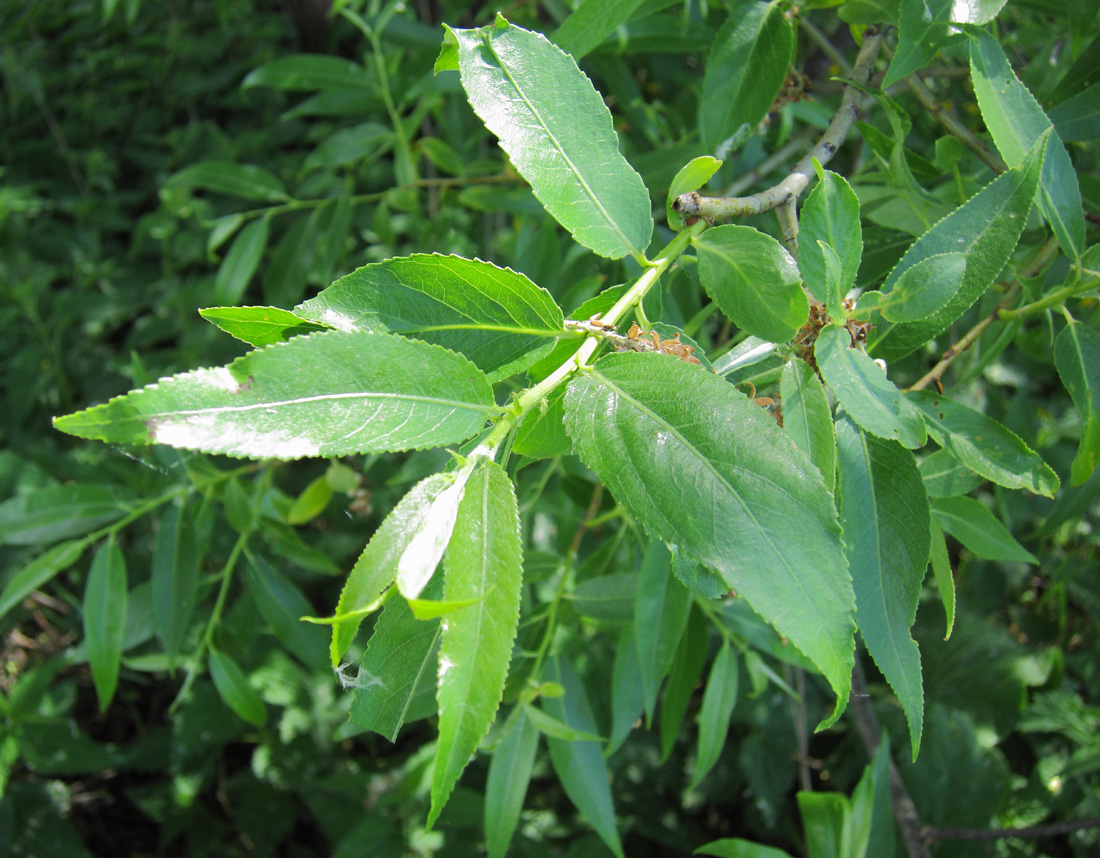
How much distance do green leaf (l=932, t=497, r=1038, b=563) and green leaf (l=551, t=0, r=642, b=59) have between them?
563 millimetres

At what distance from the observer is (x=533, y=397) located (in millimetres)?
493

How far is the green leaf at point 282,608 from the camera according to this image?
1.16 m

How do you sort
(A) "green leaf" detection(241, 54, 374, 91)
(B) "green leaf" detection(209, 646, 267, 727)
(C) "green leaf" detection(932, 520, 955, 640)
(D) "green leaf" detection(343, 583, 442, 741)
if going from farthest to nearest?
(A) "green leaf" detection(241, 54, 374, 91) → (B) "green leaf" detection(209, 646, 267, 727) → (C) "green leaf" detection(932, 520, 955, 640) → (D) "green leaf" detection(343, 583, 442, 741)

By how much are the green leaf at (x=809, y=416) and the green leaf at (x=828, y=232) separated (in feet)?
0.16

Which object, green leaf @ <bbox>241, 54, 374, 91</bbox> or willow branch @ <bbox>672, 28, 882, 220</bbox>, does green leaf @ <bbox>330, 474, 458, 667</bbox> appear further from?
green leaf @ <bbox>241, 54, 374, 91</bbox>

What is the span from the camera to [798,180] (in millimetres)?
638

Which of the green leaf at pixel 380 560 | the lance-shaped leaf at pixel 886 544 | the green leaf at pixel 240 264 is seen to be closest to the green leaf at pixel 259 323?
the green leaf at pixel 380 560

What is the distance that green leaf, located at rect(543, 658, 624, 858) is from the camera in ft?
3.12

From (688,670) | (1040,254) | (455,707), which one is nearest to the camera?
(455,707)

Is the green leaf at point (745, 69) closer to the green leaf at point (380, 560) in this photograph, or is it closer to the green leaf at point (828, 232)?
the green leaf at point (828, 232)

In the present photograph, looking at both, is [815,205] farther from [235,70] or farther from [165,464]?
[235,70]

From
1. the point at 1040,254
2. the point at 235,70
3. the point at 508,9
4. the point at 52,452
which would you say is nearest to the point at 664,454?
the point at 1040,254

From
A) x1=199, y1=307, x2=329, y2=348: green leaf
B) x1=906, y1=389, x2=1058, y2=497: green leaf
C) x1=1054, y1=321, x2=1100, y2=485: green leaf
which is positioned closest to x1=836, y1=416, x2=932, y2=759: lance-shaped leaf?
x1=906, y1=389, x2=1058, y2=497: green leaf

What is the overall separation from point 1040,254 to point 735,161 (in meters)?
0.67
